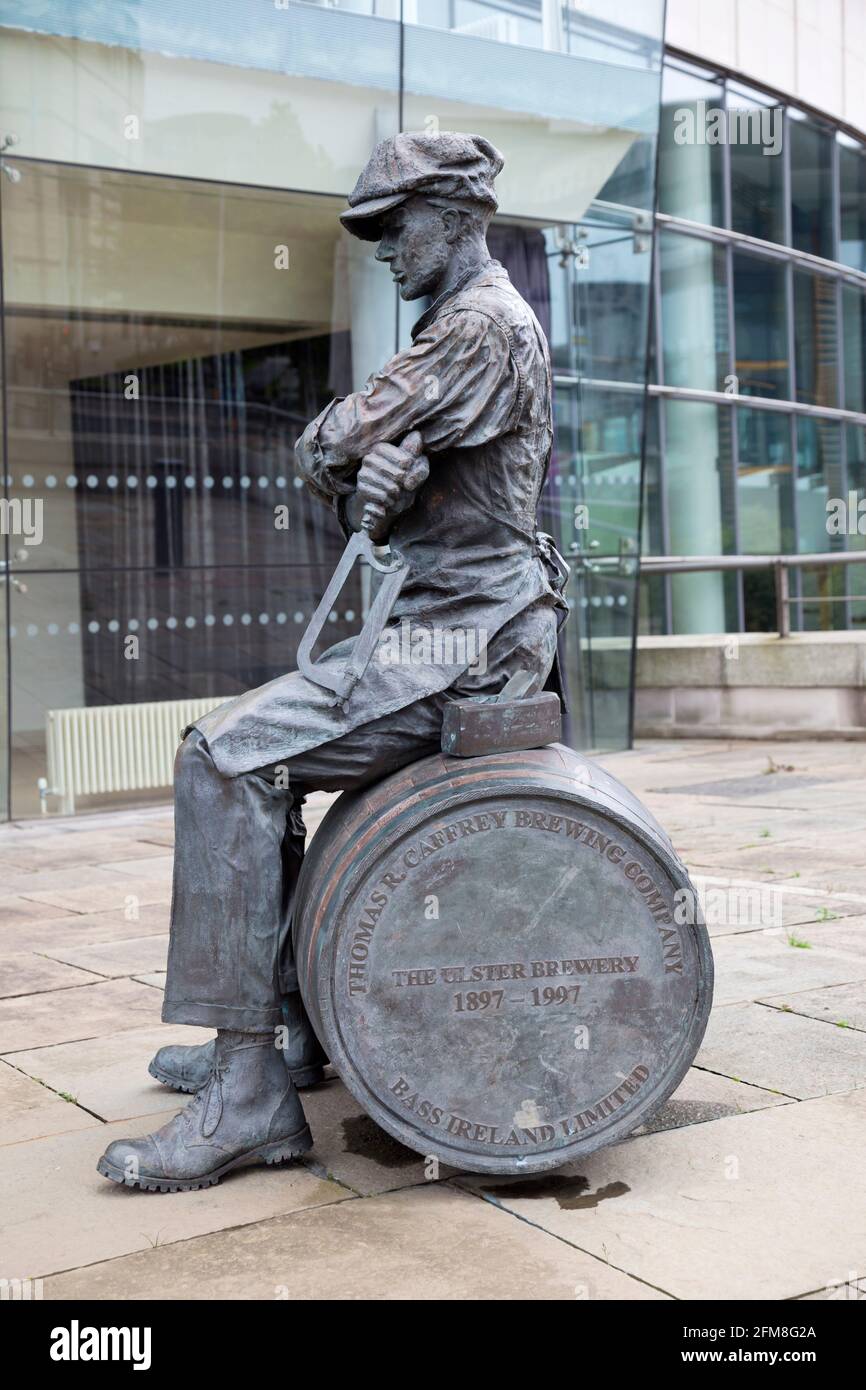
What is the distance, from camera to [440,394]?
3.17 m

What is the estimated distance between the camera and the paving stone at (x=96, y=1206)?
283 cm

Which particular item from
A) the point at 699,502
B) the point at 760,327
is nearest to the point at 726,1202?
the point at 699,502

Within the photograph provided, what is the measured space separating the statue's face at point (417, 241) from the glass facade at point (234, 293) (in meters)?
6.35

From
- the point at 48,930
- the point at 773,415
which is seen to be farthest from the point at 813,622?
the point at 48,930

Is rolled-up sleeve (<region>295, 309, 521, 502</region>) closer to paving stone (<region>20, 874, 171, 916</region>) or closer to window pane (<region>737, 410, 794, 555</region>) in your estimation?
paving stone (<region>20, 874, 171, 916</region>)

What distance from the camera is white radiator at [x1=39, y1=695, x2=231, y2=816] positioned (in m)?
9.67

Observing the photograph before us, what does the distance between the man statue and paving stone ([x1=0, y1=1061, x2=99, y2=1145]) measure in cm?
44

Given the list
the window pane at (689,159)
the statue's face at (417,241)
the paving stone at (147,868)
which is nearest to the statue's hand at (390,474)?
the statue's face at (417,241)

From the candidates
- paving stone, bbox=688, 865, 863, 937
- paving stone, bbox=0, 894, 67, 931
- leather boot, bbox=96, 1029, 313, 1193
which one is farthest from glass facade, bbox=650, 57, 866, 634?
leather boot, bbox=96, 1029, 313, 1193

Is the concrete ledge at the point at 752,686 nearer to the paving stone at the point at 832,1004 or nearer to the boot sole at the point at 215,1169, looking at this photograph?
the paving stone at the point at 832,1004
